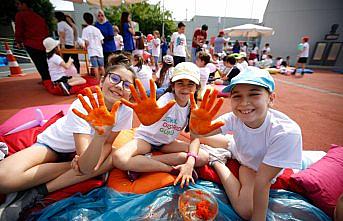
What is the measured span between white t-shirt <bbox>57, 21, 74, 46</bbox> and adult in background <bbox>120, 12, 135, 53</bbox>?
57.3 inches

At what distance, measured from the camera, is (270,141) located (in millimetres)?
1259

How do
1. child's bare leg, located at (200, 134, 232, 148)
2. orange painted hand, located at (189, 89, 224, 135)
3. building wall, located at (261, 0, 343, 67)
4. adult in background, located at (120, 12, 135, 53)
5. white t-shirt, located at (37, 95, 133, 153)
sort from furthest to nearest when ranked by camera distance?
building wall, located at (261, 0, 343, 67) → adult in background, located at (120, 12, 135, 53) → child's bare leg, located at (200, 134, 232, 148) → white t-shirt, located at (37, 95, 133, 153) → orange painted hand, located at (189, 89, 224, 135)

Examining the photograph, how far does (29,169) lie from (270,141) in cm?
175

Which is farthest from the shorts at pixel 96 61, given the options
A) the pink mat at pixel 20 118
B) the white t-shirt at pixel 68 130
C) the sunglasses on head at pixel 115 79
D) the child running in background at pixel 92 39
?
the sunglasses on head at pixel 115 79

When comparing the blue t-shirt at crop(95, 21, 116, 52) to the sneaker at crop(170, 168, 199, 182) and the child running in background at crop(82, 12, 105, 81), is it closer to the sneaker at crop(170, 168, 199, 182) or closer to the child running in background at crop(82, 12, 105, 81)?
the child running in background at crop(82, 12, 105, 81)

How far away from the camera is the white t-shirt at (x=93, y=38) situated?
4340 millimetres

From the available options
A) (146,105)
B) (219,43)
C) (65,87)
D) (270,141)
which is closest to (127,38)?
(65,87)

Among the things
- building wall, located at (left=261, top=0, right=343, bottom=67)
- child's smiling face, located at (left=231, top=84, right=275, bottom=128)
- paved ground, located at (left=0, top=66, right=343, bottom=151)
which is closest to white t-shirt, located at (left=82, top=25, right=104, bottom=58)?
paved ground, located at (left=0, top=66, right=343, bottom=151)

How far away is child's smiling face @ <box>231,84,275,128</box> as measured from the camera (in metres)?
1.17

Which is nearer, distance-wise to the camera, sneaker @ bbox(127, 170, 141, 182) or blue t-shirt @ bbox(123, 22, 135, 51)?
sneaker @ bbox(127, 170, 141, 182)

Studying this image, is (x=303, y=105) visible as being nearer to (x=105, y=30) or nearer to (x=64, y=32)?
(x=105, y=30)

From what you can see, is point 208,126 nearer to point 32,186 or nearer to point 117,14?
point 32,186

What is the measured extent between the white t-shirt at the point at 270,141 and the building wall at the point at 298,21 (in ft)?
52.4

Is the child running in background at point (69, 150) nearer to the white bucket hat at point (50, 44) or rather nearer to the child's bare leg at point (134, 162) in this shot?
the child's bare leg at point (134, 162)
